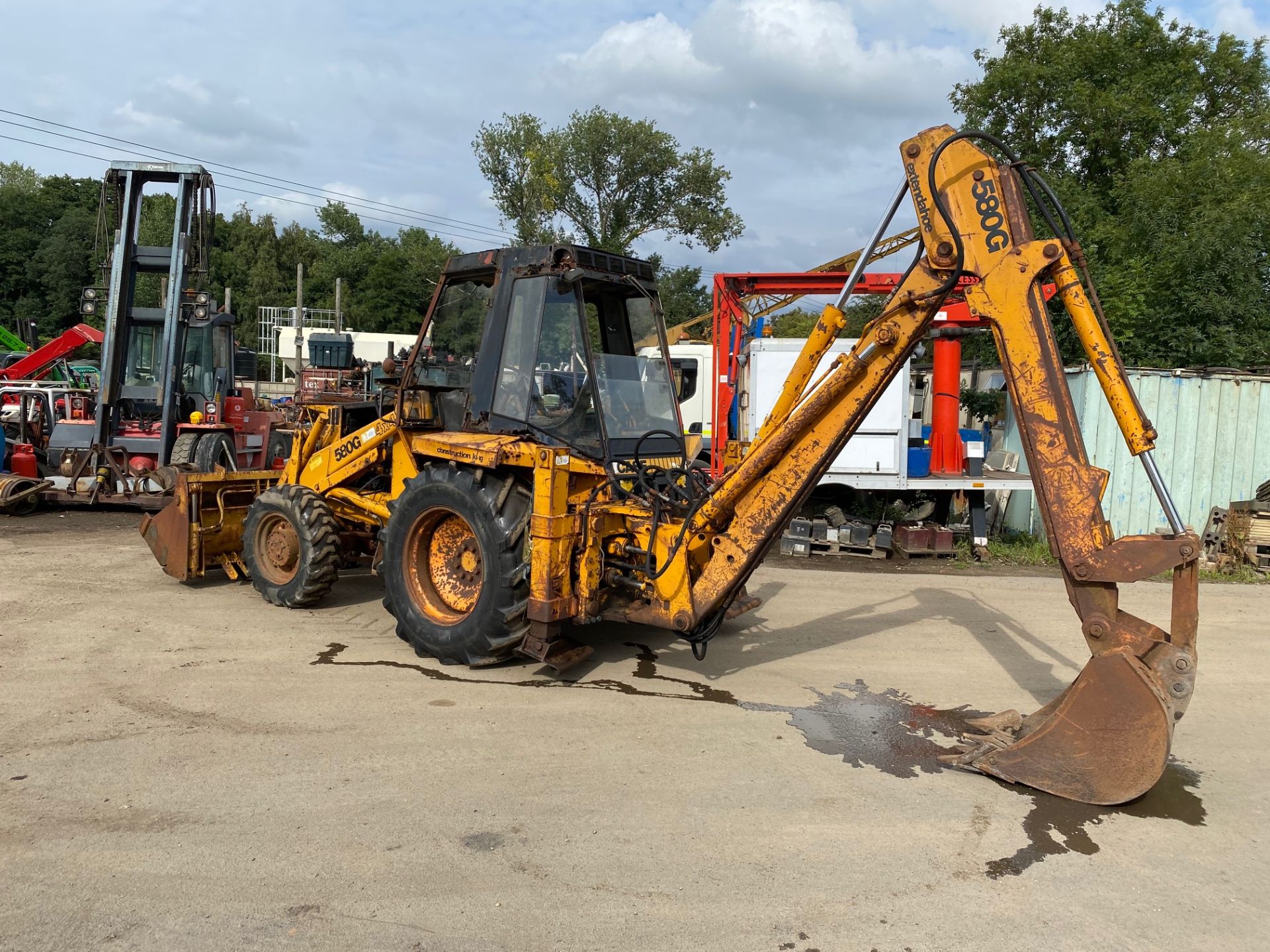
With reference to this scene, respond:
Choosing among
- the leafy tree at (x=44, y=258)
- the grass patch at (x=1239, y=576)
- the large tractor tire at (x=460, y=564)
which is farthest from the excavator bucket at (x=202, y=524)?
the leafy tree at (x=44, y=258)

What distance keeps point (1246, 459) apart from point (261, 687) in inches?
477

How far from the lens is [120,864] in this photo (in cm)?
341

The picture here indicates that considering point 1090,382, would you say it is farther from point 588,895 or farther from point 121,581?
point 121,581

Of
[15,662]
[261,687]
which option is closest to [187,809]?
[261,687]

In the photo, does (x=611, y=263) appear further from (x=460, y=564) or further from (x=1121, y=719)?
(x=1121, y=719)

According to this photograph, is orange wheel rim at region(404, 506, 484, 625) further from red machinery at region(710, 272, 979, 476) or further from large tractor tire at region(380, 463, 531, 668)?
red machinery at region(710, 272, 979, 476)

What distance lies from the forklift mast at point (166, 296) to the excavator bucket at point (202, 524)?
487cm

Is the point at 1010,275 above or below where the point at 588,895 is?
above

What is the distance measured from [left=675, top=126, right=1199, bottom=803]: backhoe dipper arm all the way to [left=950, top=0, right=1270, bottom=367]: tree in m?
11.7

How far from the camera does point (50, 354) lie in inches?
674


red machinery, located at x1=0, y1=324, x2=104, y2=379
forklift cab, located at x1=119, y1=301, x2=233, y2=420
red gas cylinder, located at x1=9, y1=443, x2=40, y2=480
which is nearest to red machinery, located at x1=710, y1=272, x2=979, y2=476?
forklift cab, located at x1=119, y1=301, x2=233, y2=420

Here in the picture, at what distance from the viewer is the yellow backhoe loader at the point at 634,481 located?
4.07m

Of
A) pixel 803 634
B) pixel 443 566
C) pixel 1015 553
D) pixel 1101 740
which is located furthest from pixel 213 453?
pixel 1101 740

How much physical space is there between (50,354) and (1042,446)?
18.7 metres
